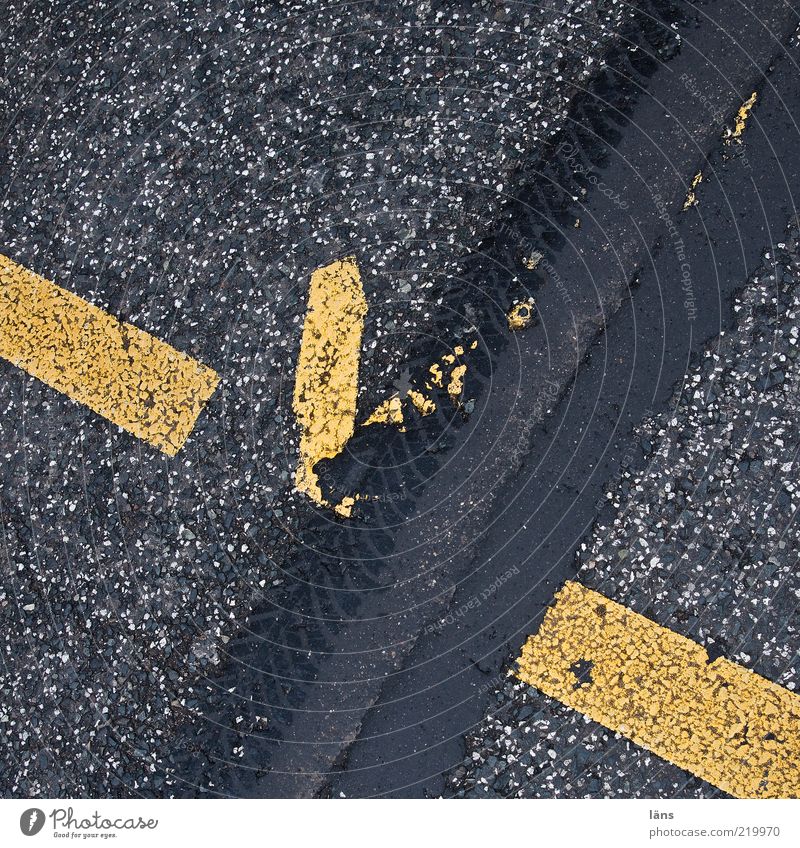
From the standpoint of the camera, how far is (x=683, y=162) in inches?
88.9

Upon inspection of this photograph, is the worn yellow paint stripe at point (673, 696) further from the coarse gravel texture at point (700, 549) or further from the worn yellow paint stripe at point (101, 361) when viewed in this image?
the worn yellow paint stripe at point (101, 361)

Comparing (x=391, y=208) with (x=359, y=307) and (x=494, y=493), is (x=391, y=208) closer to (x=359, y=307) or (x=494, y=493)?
(x=359, y=307)

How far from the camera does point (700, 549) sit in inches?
85.3

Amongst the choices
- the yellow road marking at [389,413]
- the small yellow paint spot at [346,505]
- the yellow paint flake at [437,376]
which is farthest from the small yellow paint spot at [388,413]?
the small yellow paint spot at [346,505]

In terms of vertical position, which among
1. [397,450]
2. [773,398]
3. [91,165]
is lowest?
[397,450]

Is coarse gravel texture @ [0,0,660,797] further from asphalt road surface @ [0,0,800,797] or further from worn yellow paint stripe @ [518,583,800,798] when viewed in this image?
worn yellow paint stripe @ [518,583,800,798]

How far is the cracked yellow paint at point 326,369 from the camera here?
7.33ft

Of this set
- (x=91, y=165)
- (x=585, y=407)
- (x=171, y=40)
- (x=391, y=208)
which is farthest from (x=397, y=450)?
(x=171, y=40)

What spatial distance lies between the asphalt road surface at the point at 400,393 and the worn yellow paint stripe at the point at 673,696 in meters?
0.11
